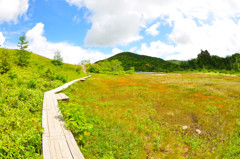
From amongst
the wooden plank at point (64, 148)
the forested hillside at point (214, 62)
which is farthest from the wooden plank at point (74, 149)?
the forested hillside at point (214, 62)

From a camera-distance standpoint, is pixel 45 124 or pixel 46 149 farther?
pixel 45 124

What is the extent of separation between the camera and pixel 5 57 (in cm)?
2161

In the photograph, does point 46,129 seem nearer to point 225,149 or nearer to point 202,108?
point 225,149

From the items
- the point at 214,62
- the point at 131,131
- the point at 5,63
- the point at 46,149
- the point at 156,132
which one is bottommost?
the point at 156,132

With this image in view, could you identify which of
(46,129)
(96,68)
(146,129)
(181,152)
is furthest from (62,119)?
(96,68)

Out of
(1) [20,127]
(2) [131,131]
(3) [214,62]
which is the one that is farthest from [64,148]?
(3) [214,62]

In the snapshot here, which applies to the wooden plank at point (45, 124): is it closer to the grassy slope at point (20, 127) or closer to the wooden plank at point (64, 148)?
the grassy slope at point (20, 127)

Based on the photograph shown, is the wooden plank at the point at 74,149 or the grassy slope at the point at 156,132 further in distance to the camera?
the grassy slope at the point at 156,132

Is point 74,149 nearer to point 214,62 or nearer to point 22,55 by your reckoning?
point 22,55

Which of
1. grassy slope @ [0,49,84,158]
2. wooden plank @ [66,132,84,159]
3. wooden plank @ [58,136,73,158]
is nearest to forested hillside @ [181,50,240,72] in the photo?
grassy slope @ [0,49,84,158]

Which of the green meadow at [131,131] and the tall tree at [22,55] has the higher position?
the tall tree at [22,55]

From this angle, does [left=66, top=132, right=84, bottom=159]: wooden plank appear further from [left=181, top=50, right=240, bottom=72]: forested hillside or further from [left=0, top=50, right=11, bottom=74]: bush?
[left=181, top=50, right=240, bottom=72]: forested hillside

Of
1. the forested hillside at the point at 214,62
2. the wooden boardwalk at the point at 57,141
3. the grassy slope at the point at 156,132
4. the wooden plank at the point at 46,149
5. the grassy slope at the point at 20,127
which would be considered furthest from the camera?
the forested hillside at the point at 214,62

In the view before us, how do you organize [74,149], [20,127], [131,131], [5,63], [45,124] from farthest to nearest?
[5,63]
[131,131]
[45,124]
[20,127]
[74,149]
